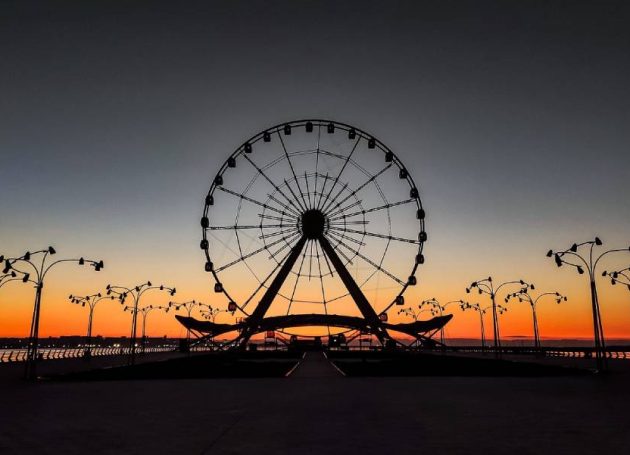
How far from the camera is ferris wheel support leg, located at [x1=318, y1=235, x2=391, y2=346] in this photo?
53.1m

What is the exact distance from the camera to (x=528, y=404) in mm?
17875

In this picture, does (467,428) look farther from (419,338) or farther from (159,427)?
(419,338)

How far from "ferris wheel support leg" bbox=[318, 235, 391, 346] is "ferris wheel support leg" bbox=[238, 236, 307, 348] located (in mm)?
2200

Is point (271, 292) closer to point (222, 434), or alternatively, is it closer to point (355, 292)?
point (355, 292)

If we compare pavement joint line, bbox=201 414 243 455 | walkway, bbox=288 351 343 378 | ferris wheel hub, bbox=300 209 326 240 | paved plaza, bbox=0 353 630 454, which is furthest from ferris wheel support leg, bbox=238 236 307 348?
pavement joint line, bbox=201 414 243 455

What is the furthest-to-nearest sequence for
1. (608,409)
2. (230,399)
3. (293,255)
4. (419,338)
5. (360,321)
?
(360,321) < (419,338) < (293,255) < (230,399) < (608,409)

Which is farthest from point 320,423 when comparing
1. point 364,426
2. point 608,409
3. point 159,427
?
point 608,409

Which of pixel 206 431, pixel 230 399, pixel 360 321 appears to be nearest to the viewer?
pixel 206 431

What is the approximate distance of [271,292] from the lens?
54938mm

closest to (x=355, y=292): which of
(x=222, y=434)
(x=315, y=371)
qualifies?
(x=315, y=371)

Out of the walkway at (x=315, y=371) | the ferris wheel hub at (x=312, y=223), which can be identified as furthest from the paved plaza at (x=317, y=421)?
the ferris wheel hub at (x=312, y=223)

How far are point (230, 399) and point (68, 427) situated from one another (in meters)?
7.10

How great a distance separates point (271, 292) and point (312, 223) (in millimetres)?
7795

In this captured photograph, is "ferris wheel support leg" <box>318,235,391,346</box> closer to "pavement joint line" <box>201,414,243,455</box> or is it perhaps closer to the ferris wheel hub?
the ferris wheel hub
